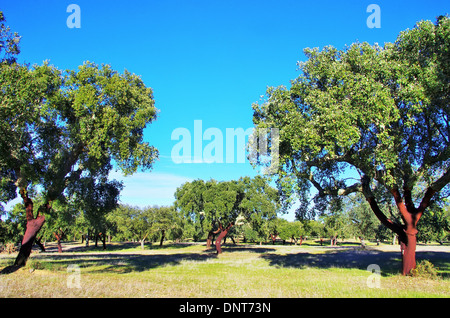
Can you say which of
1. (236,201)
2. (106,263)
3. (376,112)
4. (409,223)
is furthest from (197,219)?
(376,112)

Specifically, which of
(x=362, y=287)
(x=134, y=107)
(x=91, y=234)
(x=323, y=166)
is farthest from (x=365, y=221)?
(x=91, y=234)

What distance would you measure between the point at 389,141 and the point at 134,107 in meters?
18.7

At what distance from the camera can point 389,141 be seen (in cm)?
1666

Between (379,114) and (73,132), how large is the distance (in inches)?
817

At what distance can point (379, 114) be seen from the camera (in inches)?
669

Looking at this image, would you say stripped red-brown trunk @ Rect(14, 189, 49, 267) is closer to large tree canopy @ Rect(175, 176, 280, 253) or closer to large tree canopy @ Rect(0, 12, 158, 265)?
large tree canopy @ Rect(0, 12, 158, 265)

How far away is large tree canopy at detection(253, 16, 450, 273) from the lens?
16.9m

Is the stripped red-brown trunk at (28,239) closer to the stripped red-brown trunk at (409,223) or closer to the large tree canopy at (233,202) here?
the stripped red-brown trunk at (409,223)

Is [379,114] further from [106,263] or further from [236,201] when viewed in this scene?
[236,201]

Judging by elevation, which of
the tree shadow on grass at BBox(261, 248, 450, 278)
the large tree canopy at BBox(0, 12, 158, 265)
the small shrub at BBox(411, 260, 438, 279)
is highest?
the large tree canopy at BBox(0, 12, 158, 265)

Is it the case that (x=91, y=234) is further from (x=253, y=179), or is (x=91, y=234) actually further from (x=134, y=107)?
(x=134, y=107)

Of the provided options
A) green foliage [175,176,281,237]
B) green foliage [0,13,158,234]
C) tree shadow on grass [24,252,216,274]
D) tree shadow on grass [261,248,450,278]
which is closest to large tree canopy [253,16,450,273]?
tree shadow on grass [261,248,450,278]

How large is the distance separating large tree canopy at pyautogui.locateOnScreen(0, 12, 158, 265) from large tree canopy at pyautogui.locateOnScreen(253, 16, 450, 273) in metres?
11.2

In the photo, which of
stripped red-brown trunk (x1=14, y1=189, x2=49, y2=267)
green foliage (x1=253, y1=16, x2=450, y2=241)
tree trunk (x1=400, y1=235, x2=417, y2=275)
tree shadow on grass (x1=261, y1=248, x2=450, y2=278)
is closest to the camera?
green foliage (x1=253, y1=16, x2=450, y2=241)
